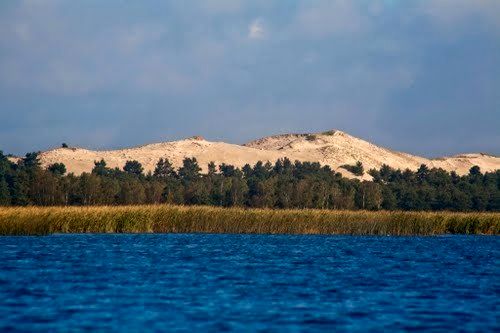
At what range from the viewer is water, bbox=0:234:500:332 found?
2028 centimetres

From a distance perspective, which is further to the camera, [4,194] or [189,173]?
[189,173]

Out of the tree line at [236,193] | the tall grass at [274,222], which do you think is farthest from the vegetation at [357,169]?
the tall grass at [274,222]

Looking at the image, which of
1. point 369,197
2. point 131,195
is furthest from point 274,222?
point 369,197

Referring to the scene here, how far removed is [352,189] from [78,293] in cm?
7871

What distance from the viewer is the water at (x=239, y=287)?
798 inches

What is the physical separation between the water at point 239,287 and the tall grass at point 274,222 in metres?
7.11

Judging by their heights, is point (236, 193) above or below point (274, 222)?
above

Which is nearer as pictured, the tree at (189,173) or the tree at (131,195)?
the tree at (131,195)

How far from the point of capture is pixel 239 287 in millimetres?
26828

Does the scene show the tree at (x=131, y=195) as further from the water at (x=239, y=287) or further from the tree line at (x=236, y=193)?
the water at (x=239, y=287)

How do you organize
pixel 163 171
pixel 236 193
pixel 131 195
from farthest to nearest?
pixel 163 171 → pixel 236 193 → pixel 131 195

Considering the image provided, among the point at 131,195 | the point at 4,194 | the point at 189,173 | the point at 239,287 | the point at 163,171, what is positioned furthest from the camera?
A: the point at 163,171

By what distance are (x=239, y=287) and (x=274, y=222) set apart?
30.7m

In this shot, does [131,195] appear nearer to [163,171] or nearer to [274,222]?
[274,222]
